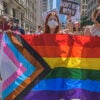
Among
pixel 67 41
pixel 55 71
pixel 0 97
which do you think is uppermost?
pixel 67 41

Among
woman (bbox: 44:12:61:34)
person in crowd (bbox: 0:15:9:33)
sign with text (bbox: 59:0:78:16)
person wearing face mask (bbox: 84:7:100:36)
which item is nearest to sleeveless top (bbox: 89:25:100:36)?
person wearing face mask (bbox: 84:7:100:36)

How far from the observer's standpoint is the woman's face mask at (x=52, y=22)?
6.46 m

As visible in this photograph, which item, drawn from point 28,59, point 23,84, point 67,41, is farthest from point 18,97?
point 67,41

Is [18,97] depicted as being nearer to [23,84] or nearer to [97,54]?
[23,84]

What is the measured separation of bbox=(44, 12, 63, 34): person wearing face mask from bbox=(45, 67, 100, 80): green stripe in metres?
0.87

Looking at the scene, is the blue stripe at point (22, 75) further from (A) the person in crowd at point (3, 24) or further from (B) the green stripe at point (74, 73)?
(A) the person in crowd at point (3, 24)

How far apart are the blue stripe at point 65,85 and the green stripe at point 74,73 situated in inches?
2.3

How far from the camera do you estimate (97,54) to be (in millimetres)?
5938

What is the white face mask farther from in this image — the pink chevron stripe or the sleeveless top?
the pink chevron stripe

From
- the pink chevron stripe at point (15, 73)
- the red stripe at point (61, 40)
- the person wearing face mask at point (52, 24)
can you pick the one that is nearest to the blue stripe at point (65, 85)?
the pink chevron stripe at point (15, 73)

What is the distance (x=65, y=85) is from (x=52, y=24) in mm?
1154

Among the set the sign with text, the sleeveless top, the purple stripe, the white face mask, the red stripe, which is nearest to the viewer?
the purple stripe

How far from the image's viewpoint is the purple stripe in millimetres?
5707

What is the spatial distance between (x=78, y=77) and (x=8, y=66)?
105 centimetres
